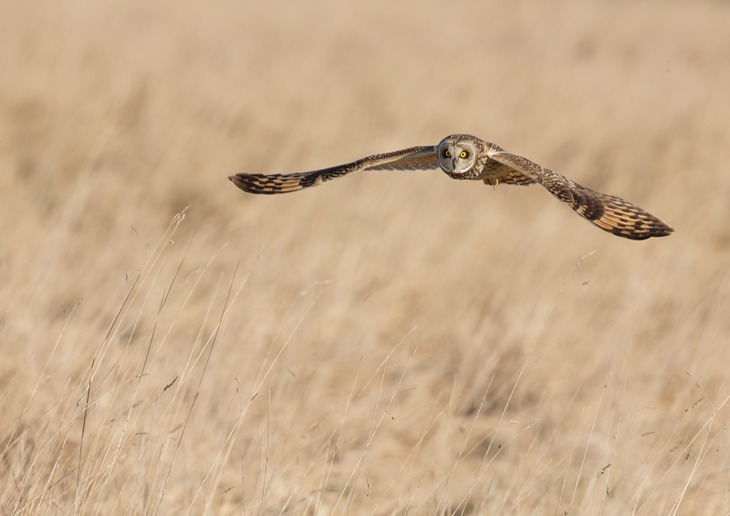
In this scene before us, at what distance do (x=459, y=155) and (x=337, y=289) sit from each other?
3.84 m

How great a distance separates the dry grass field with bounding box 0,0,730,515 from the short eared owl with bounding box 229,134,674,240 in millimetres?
487

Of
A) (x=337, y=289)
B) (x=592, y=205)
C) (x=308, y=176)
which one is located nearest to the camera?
(x=592, y=205)

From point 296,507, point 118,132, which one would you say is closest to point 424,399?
point 296,507

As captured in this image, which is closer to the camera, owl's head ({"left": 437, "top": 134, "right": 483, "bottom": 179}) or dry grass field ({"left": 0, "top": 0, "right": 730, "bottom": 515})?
owl's head ({"left": 437, "top": 134, "right": 483, "bottom": 179})

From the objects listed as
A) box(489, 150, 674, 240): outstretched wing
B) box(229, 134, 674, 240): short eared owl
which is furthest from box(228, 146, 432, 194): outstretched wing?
box(489, 150, 674, 240): outstretched wing

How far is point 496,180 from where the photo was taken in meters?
3.27

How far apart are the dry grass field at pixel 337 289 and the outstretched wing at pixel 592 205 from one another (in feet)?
2.91

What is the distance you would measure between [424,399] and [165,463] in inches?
86.9

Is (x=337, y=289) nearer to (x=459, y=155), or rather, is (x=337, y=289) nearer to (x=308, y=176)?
(x=308, y=176)

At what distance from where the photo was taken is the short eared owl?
2904mm

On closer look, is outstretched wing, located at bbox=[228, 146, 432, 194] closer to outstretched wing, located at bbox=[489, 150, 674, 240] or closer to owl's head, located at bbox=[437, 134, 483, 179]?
owl's head, located at bbox=[437, 134, 483, 179]

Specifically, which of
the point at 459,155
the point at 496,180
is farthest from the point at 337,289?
the point at 459,155

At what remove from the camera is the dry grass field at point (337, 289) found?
4270mm

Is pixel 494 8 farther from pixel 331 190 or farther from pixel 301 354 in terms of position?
pixel 301 354
